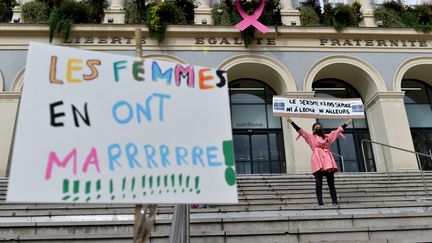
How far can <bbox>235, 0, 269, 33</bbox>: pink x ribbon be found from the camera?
14938 mm

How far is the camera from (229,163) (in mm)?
3053

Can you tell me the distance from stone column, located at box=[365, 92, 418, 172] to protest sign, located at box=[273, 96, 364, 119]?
6.62 metres

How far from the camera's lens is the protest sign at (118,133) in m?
2.55

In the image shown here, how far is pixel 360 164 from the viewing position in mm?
16109

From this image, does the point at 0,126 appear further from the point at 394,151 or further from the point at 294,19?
the point at 394,151

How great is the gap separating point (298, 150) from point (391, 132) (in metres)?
3.67

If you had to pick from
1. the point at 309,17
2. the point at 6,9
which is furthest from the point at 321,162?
the point at 6,9

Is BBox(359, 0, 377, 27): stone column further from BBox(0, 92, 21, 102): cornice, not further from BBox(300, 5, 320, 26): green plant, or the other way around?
BBox(0, 92, 21, 102): cornice

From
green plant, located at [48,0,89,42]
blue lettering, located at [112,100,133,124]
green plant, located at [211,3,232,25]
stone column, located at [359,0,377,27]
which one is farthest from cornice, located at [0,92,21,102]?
stone column, located at [359,0,377,27]

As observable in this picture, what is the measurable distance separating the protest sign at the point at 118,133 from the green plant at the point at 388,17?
15.6 metres

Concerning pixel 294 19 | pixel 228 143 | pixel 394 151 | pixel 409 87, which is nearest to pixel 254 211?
pixel 228 143

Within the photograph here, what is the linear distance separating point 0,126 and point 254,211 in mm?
10549

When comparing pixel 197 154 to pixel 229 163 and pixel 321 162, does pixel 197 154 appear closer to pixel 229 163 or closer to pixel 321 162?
pixel 229 163

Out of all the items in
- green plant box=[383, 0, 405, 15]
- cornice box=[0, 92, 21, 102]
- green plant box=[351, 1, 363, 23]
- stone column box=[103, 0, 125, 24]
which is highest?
green plant box=[383, 0, 405, 15]
